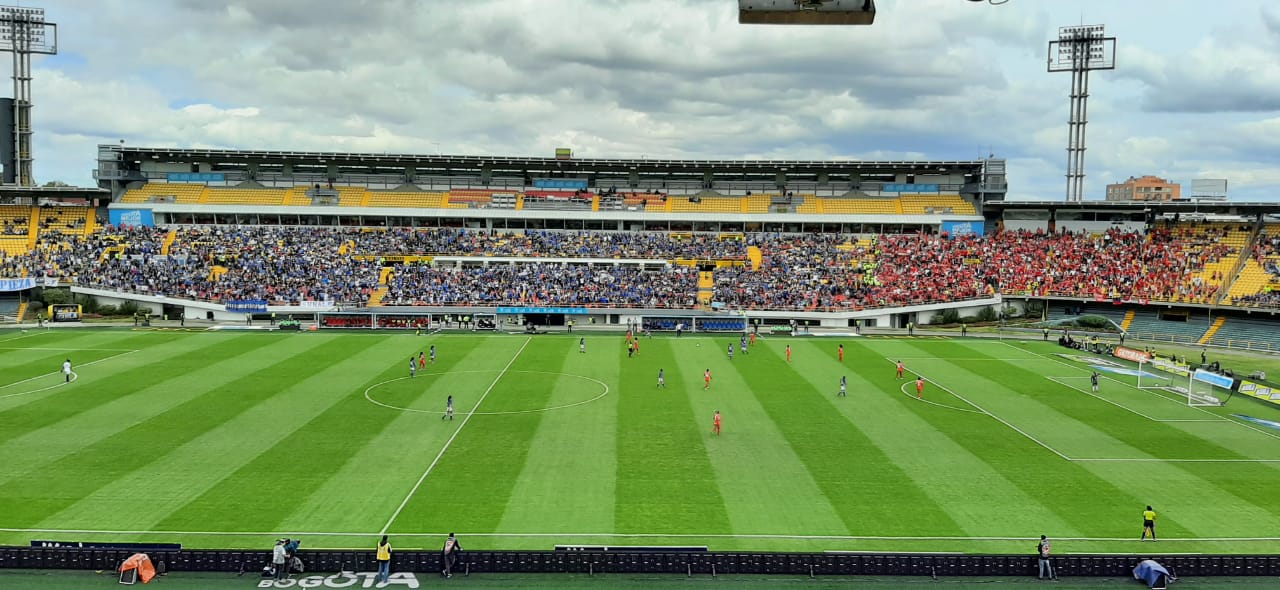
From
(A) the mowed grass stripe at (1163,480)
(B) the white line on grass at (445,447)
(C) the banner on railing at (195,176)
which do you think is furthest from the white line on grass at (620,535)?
(C) the banner on railing at (195,176)

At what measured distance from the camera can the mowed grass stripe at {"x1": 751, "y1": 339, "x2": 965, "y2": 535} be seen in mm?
23781

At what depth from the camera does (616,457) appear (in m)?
29.8

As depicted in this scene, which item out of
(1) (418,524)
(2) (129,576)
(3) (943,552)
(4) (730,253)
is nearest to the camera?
(2) (129,576)

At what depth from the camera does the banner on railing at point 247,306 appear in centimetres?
6638

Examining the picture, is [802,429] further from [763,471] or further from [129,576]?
[129,576]

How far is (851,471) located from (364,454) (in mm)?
16646

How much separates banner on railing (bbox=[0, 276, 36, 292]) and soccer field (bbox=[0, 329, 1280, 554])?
21.5 meters

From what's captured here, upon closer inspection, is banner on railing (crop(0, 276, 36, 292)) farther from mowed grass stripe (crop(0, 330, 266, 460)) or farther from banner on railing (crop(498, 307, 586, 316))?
banner on railing (crop(498, 307, 586, 316))

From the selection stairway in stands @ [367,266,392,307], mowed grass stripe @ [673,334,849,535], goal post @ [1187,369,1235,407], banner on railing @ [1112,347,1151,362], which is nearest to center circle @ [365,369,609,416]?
mowed grass stripe @ [673,334,849,535]

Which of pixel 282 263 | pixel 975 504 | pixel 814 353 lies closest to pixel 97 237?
pixel 282 263

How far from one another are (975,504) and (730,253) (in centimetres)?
5467

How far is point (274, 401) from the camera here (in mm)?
37781

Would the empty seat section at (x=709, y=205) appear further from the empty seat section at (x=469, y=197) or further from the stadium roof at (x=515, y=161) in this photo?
the empty seat section at (x=469, y=197)

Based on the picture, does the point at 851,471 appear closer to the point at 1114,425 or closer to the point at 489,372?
the point at 1114,425
